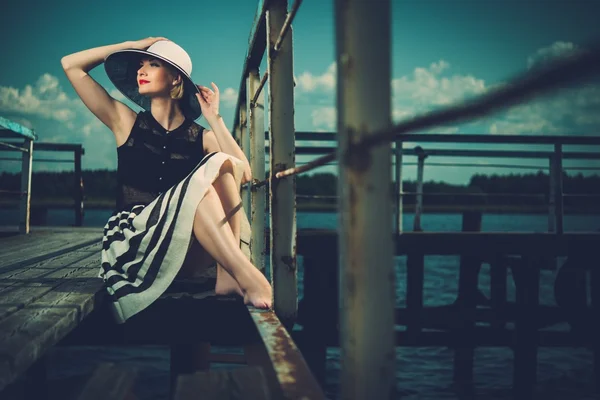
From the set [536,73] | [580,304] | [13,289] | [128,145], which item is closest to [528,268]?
[580,304]

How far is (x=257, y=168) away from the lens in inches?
112

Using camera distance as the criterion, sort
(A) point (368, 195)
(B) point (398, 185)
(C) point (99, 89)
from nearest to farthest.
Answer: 1. (A) point (368, 195)
2. (C) point (99, 89)
3. (B) point (398, 185)

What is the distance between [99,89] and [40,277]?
107cm

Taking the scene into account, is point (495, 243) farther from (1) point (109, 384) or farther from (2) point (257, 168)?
(1) point (109, 384)

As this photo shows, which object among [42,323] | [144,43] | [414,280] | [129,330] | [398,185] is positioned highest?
[144,43]

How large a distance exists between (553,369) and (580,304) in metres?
2.80

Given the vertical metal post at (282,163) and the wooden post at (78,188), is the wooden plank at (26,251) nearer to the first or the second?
the vertical metal post at (282,163)

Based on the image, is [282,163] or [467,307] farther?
[467,307]

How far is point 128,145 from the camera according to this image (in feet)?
7.86

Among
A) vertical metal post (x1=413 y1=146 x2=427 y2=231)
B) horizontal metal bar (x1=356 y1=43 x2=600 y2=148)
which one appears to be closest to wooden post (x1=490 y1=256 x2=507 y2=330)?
vertical metal post (x1=413 y1=146 x2=427 y2=231)

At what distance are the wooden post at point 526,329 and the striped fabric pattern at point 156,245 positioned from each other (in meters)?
4.22

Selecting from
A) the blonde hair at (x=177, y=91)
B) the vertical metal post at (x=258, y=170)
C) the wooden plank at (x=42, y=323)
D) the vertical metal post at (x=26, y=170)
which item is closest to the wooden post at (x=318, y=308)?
the vertical metal post at (x=258, y=170)

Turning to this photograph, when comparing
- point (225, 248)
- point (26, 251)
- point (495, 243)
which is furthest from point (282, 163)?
point (495, 243)

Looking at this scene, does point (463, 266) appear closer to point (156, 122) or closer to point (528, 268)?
point (528, 268)
